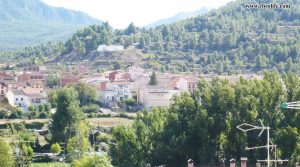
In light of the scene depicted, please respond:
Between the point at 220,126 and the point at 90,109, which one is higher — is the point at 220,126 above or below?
above

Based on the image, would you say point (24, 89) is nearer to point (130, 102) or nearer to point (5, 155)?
point (130, 102)

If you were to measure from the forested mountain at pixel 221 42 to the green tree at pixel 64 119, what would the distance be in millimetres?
33938

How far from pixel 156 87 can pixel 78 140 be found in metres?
22.3

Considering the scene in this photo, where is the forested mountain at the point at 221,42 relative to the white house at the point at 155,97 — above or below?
above

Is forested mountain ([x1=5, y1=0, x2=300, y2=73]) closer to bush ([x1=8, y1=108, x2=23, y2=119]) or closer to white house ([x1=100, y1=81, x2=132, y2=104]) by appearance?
white house ([x1=100, y1=81, x2=132, y2=104])

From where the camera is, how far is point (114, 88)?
191 feet

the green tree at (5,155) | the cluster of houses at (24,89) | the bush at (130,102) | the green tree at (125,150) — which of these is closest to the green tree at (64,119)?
the green tree at (125,150)

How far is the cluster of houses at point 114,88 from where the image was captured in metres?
54.2

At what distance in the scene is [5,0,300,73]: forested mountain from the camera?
72.8m

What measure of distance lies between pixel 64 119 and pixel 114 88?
21.0 m

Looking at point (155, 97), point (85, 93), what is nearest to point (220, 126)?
point (155, 97)

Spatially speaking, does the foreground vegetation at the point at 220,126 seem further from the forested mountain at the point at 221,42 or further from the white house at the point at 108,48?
the white house at the point at 108,48

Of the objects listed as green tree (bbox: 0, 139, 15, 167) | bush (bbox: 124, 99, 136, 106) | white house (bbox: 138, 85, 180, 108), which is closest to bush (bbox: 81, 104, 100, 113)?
bush (bbox: 124, 99, 136, 106)

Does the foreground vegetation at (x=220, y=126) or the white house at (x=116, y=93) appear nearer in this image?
the foreground vegetation at (x=220, y=126)
